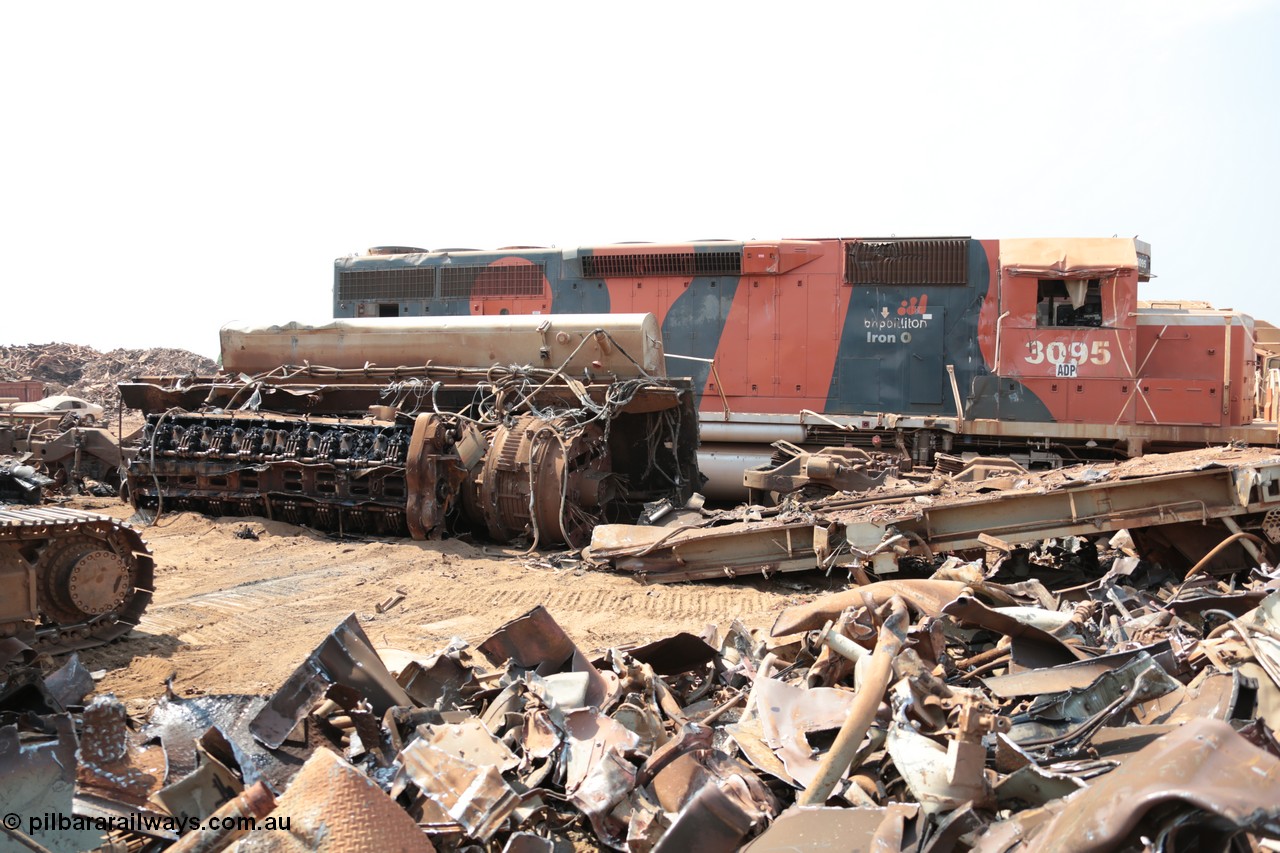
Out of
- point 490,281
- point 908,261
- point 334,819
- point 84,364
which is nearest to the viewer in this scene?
point 334,819

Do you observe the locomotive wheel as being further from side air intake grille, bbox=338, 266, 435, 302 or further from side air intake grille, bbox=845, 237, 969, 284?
side air intake grille, bbox=845, 237, 969, 284

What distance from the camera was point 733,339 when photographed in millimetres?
13273

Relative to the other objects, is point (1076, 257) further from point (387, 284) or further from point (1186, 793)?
point (1186, 793)

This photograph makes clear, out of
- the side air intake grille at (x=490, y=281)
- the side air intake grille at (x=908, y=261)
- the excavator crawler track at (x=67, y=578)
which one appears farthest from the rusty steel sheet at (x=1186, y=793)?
the side air intake grille at (x=490, y=281)

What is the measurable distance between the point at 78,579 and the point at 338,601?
6.14 ft

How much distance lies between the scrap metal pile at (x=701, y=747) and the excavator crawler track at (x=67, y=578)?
92 cm

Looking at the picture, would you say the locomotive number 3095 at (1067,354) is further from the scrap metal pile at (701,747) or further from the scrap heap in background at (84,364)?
the scrap heap in background at (84,364)

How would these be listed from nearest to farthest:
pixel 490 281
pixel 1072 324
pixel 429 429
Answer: pixel 429 429, pixel 1072 324, pixel 490 281

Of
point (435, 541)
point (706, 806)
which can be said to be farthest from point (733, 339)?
point (706, 806)

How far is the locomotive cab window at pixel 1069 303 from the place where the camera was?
1177cm

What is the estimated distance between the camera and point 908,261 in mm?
12492

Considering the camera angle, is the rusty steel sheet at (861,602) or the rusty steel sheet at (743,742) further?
the rusty steel sheet at (861,602)

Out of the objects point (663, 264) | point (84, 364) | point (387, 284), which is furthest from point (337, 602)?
point (84, 364)

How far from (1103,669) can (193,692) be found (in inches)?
177
